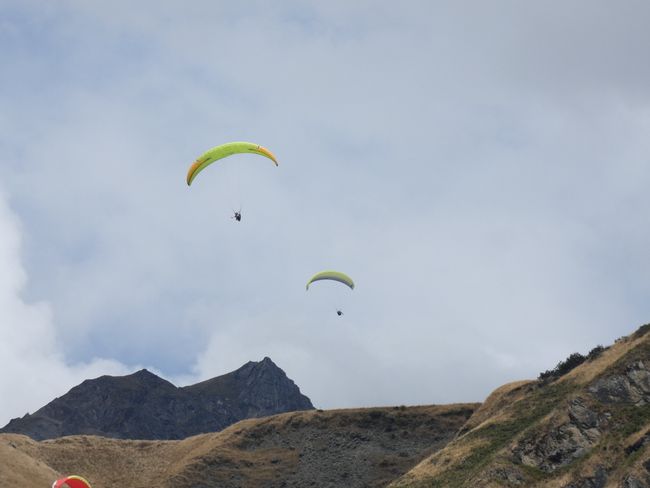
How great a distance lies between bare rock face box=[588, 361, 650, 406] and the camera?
50125 millimetres

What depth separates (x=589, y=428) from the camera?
49.2 metres

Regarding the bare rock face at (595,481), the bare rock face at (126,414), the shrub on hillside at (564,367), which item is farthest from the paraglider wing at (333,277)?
the bare rock face at (126,414)

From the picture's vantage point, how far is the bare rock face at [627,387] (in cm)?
5012

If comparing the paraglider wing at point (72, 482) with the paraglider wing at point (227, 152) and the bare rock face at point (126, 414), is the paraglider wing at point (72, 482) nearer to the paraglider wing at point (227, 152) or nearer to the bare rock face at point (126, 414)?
the paraglider wing at point (227, 152)

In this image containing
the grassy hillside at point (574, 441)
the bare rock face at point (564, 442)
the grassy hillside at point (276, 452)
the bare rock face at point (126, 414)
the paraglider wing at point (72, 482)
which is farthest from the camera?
the bare rock face at point (126, 414)

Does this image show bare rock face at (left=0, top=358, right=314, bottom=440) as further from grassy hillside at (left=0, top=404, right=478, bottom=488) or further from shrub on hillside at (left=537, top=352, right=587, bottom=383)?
shrub on hillside at (left=537, top=352, right=587, bottom=383)

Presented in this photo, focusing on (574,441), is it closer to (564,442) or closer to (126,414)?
(564,442)

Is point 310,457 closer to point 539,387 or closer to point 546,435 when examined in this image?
point 539,387

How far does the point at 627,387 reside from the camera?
51.0 m

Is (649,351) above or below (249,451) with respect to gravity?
below

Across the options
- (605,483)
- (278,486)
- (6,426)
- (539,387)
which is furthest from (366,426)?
(6,426)

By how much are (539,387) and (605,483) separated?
2369 centimetres

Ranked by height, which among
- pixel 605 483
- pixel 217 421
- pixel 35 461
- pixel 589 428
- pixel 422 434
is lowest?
pixel 605 483

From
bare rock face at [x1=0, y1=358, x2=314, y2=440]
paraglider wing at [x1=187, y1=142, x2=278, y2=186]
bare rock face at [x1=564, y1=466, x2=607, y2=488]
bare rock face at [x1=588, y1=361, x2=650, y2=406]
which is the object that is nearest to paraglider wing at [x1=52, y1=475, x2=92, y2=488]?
paraglider wing at [x1=187, y1=142, x2=278, y2=186]
